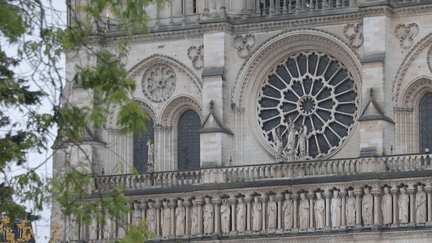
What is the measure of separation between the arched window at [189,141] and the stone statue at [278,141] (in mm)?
3202

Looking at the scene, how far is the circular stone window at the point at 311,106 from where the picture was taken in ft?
152

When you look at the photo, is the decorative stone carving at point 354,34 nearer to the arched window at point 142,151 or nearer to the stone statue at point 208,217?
the stone statue at point 208,217

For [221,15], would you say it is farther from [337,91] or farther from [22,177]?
[22,177]

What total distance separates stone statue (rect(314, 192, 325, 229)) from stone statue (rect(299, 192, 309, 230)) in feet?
1.21

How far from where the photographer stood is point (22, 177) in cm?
1980

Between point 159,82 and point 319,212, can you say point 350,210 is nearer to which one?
point 319,212

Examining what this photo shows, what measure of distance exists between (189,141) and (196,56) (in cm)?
323

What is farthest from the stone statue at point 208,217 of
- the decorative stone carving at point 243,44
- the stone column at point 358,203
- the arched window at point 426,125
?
the arched window at point 426,125

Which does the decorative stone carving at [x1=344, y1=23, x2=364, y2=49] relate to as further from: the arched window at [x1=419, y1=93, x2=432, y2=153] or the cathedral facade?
the arched window at [x1=419, y1=93, x2=432, y2=153]

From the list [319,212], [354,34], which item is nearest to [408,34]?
[354,34]

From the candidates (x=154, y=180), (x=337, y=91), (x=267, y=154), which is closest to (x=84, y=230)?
(x=154, y=180)

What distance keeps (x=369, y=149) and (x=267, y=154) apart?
4.83 meters

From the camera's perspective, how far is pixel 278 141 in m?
46.2

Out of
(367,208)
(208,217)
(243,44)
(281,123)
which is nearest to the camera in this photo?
(367,208)
